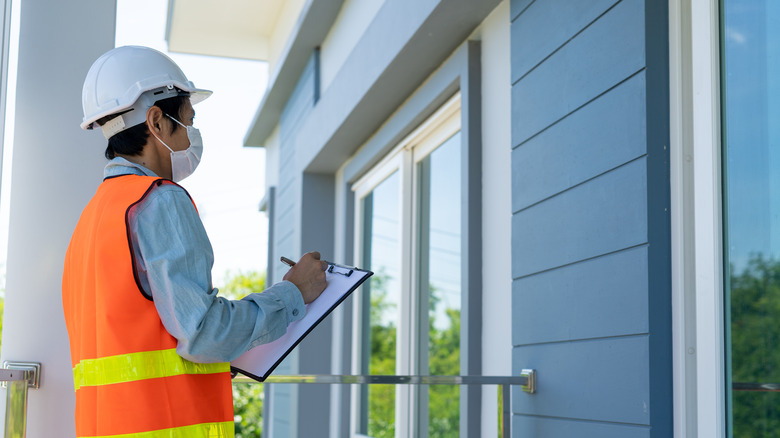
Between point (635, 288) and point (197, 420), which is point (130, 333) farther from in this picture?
point (635, 288)

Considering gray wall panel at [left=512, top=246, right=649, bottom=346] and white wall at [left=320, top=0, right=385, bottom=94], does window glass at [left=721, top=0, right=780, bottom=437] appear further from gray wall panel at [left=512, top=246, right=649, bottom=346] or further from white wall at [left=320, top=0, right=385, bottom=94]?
white wall at [left=320, top=0, right=385, bottom=94]

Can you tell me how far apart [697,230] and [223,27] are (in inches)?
285

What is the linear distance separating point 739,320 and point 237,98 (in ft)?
91.8

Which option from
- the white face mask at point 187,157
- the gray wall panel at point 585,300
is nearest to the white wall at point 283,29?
the gray wall panel at point 585,300

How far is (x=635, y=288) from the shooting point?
7.74 ft

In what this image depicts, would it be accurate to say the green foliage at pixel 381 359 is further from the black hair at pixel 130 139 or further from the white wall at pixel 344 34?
the black hair at pixel 130 139

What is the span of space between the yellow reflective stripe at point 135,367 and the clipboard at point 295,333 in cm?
18

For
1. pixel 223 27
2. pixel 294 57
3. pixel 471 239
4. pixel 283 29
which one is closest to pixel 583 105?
pixel 471 239

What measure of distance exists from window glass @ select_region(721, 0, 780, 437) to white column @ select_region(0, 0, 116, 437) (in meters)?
1.70

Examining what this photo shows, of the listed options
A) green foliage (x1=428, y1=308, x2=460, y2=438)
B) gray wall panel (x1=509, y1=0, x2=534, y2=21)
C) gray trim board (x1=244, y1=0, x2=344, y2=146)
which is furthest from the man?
gray trim board (x1=244, y1=0, x2=344, y2=146)

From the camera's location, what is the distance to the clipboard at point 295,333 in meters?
1.74

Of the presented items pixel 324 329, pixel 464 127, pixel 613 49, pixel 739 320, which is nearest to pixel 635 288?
pixel 739 320

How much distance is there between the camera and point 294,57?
23.6ft

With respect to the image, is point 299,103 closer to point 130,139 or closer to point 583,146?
point 583,146
